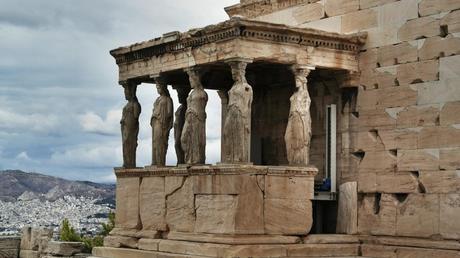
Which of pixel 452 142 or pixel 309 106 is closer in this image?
pixel 452 142

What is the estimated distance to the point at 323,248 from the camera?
58.7ft

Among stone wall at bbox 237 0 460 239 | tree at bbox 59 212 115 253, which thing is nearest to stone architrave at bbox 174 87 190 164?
stone wall at bbox 237 0 460 239

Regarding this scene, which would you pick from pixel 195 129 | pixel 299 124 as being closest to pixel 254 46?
pixel 299 124

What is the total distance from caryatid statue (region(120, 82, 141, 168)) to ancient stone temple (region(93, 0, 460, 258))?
26.0 inches

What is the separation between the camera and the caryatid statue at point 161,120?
19625 millimetres

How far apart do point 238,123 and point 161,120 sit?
2.60m

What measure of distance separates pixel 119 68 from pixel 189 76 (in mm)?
2586

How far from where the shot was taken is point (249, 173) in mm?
17266

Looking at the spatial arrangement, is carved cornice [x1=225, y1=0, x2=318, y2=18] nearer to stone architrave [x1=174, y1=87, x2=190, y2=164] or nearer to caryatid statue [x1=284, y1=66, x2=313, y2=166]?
caryatid statue [x1=284, y1=66, x2=313, y2=166]

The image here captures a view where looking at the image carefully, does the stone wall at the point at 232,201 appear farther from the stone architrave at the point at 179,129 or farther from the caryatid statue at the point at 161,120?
the stone architrave at the point at 179,129

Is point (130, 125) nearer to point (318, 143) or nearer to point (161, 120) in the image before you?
point (161, 120)

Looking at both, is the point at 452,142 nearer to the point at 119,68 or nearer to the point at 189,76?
the point at 189,76

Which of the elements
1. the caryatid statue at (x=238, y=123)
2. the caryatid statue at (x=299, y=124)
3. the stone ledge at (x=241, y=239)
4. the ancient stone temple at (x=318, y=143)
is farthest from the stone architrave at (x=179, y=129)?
the caryatid statue at (x=299, y=124)

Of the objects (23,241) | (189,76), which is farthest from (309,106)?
(23,241)
